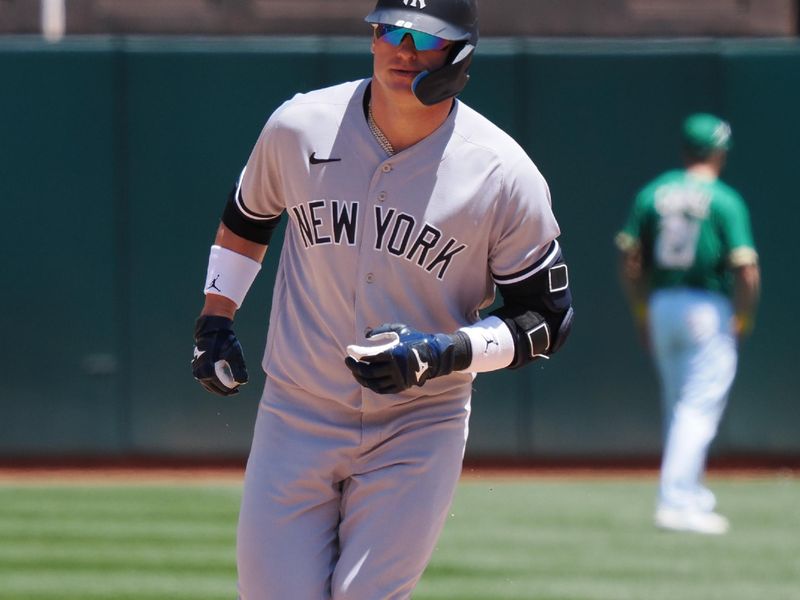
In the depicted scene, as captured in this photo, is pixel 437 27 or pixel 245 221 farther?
pixel 245 221

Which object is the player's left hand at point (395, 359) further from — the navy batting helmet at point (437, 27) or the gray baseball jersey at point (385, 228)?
the navy batting helmet at point (437, 27)

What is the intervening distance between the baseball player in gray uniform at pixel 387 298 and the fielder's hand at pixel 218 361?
7.3 inches

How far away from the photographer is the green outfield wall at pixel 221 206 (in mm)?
10383

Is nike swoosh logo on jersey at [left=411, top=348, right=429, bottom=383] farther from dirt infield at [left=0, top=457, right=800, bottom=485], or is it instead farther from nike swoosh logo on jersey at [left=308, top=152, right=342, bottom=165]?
dirt infield at [left=0, top=457, right=800, bottom=485]

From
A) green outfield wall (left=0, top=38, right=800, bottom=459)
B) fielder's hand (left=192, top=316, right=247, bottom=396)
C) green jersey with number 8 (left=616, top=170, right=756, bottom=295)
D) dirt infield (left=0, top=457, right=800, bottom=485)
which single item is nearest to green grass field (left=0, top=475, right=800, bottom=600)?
dirt infield (left=0, top=457, right=800, bottom=485)

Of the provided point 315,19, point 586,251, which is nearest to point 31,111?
point 315,19

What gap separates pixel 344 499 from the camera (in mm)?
3783

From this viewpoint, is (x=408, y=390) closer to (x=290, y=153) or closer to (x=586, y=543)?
(x=290, y=153)

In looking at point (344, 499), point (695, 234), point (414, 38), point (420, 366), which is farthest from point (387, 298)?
point (695, 234)

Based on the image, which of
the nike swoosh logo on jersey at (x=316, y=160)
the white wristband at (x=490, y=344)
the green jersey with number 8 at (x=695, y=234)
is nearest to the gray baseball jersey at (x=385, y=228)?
the nike swoosh logo on jersey at (x=316, y=160)

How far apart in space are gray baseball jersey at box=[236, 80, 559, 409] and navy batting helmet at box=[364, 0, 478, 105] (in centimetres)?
15

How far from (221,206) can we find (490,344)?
692cm

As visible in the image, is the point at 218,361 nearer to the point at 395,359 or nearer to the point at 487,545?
the point at 395,359

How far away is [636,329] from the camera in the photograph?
1063 cm
